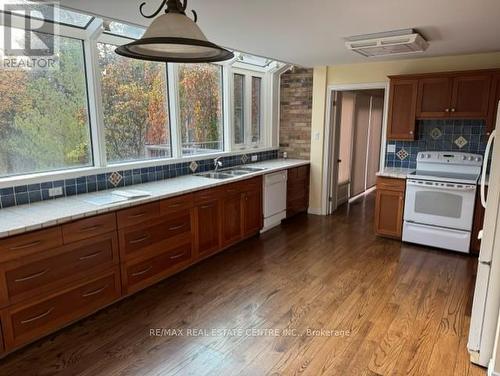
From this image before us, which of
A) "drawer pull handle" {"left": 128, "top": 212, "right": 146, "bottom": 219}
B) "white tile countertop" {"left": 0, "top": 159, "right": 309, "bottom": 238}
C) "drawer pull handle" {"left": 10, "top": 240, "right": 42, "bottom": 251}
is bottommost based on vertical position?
"drawer pull handle" {"left": 10, "top": 240, "right": 42, "bottom": 251}

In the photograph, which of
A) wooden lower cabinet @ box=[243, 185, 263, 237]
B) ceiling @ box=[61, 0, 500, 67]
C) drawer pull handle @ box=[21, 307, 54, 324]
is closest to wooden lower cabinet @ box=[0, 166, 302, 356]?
drawer pull handle @ box=[21, 307, 54, 324]

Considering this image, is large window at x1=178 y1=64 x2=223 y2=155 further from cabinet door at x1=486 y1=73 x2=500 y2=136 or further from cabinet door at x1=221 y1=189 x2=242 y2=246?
cabinet door at x1=486 y1=73 x2=500 y2=136

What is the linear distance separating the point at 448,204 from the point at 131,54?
12.3 feet

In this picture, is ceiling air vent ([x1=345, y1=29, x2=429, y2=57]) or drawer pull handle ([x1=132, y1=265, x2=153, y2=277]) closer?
drawer pull handle ([x1=132, y1=265, x2=153, y2=277])

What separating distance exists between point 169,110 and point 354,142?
3.86m

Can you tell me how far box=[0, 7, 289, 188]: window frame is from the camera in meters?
2.93

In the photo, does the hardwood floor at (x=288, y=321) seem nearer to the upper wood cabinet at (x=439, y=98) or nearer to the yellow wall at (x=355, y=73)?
the upper wood cabinet at (x=439, y=98)

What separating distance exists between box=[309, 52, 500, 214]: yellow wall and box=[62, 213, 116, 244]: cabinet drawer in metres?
3.61

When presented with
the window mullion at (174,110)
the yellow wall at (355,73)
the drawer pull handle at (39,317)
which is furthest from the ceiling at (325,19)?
the drawer pull handle at (39,317)

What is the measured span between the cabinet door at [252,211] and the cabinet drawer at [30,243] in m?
2.24

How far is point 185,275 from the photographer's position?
3422mm

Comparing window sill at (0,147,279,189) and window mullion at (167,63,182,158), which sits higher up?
window mullion at (167,63,182,158)

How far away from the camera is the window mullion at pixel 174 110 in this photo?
3.90 meters

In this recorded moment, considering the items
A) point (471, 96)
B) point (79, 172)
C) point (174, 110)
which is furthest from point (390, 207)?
point (79, 172)
